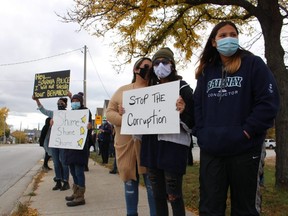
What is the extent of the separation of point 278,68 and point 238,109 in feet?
14.4

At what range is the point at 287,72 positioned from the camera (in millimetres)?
6777

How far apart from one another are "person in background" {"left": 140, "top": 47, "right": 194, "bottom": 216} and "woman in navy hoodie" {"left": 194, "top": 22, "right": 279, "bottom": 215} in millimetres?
462

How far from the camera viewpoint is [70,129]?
6371 millimetres

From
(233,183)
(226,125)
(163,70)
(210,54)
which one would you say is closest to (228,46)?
(210,54)

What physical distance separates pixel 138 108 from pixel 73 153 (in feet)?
7.23

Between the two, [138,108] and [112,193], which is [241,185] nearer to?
[138,108]

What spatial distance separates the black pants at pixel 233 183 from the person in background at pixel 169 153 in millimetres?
528

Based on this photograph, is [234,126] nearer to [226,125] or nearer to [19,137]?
[226,125]

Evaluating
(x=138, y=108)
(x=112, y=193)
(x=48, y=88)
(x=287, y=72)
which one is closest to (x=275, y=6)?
(x=287, y=72)

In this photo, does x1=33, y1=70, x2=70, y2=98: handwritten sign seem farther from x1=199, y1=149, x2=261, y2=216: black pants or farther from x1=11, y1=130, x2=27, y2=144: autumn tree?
x1=11, y1=130, x2=27, y2=144: autumn tree

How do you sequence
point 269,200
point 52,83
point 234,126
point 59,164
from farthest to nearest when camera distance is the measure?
1. point 52,83
2. point 59,164
3. point 269,200
4. point 234,126

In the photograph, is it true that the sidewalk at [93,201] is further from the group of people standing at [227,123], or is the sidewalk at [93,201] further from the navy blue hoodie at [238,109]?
the navy blue hoodie at [238,109]

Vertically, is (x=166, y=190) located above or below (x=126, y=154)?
below

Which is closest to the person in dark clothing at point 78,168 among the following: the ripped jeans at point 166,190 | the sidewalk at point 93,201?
the sidewalk at point 93,201
